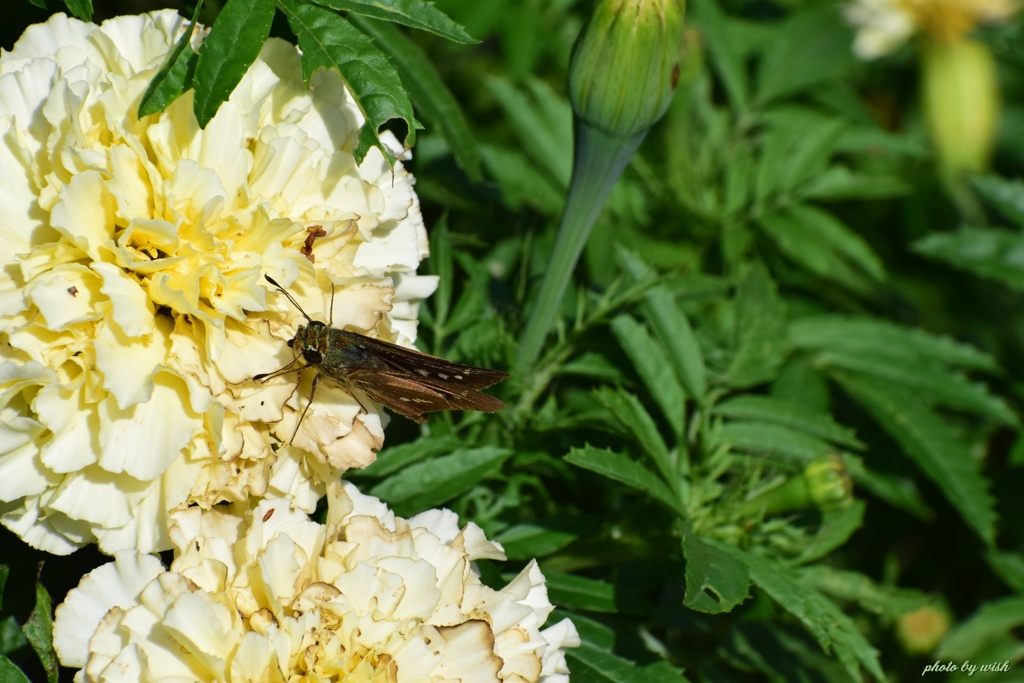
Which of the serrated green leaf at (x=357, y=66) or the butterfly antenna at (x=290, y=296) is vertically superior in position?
the serrated green leaf at (x=357, y=66)

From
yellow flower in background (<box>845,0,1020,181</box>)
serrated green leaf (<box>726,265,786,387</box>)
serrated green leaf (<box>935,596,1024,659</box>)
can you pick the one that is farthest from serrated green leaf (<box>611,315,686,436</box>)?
yellow flower in background (<box>845,0,1020,181</box>)

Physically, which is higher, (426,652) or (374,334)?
(374,334)

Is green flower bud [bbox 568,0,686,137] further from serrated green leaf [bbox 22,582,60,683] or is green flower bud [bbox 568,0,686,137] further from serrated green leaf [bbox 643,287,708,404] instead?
serrated green leaf [bbox 22,582,60,683]

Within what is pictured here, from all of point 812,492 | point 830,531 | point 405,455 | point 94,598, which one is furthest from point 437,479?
point 830,531

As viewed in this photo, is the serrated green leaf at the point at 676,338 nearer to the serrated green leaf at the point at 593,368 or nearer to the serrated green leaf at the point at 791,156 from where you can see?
the serrated green leaf at the point at 593,368

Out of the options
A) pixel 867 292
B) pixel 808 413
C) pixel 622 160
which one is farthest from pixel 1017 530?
pixel 622 160

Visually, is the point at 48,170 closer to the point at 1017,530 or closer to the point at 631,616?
the point at 631,616

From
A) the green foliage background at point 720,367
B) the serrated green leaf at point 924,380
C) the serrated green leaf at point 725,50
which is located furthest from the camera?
the serrated green leaf at point 725,50

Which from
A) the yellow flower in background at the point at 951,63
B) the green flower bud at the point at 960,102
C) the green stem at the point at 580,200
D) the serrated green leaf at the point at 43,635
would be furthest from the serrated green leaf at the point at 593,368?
the green flower bud at the point at 960,102
